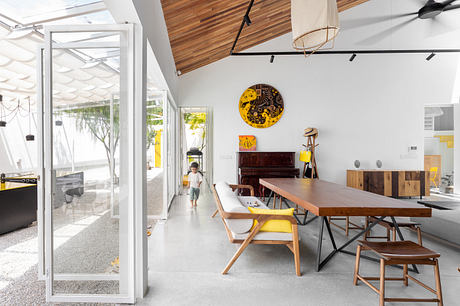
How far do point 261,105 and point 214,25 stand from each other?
2411mm

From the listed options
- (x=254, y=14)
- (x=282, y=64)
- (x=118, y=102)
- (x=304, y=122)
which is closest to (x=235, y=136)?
(x=304, y=122)

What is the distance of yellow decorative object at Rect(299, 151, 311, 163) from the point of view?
6.05m

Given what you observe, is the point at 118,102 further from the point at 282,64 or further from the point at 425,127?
the point at 425,127

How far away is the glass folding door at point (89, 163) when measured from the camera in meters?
1.96

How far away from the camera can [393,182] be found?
6.00 meters

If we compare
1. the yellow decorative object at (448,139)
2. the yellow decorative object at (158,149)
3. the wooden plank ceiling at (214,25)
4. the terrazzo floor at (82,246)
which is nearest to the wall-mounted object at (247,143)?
the wooden plank ceiling at (214,25)

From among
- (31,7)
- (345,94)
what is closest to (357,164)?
(345,94)

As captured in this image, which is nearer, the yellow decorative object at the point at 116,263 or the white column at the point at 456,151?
the yellow decorative object at the point at 116,263

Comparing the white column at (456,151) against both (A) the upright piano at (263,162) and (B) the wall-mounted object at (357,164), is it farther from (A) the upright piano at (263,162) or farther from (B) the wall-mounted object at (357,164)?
(A) the upright piano at (263,162)

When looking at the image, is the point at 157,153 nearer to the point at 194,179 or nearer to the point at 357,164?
the point at 194,179

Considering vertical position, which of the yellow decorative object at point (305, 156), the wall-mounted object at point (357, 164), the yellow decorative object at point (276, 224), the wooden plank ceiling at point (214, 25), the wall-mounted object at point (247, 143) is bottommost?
the yellow decorative object at point (276, 224)

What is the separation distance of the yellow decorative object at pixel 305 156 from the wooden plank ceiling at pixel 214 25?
3097mm

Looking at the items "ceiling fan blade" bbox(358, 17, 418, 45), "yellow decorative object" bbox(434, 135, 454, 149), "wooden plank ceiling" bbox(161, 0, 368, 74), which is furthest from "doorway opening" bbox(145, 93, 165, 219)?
"yellow decorative object" bbox(434, 135, 454, 149)

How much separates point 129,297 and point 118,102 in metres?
1.58
